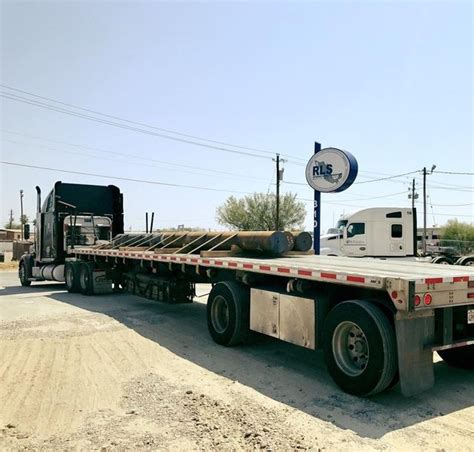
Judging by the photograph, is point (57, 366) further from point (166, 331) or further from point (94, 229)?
point (94, 229)

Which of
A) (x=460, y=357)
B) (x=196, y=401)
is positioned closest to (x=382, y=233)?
(x=460, y=357)

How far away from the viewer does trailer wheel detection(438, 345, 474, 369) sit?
605 cm

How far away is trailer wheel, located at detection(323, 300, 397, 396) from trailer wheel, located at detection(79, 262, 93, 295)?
964 centimetres

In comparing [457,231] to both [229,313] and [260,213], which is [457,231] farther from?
[229,313]

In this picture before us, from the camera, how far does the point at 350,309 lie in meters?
5.05

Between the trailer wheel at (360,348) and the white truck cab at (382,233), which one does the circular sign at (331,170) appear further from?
the white truck cab at (382,233)

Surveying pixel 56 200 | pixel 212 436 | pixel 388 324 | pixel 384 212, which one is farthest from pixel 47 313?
pixel 384 212

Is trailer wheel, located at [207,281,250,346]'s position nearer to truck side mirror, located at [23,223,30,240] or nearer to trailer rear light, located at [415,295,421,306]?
trailer rear light, located at [415,295,421,306]

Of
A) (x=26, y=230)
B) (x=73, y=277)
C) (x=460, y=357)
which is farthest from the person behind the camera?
(x=26, y=230)

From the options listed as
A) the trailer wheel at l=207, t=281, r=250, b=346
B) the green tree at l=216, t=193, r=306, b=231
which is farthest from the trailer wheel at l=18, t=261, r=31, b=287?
the green tree at l=216, t=193, r=306, b=231

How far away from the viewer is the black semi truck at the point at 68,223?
49.8 ft

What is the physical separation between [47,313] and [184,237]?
11.8 ft

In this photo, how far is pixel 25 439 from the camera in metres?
3.98

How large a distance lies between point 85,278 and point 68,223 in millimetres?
2584
